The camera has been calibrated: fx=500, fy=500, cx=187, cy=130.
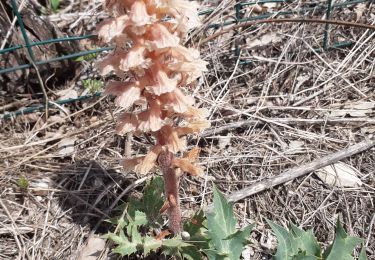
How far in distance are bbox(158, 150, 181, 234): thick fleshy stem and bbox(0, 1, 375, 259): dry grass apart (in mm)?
248

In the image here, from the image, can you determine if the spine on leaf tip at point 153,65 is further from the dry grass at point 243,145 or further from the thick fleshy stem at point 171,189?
the dry grass at point 243,145

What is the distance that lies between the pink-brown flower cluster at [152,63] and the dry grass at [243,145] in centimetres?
66

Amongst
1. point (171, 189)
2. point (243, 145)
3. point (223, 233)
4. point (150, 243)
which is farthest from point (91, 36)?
point (223, 233)

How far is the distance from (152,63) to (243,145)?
1089 millimetres

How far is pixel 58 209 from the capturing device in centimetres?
242

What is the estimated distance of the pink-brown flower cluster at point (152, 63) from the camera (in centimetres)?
162

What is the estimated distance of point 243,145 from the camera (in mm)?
2658

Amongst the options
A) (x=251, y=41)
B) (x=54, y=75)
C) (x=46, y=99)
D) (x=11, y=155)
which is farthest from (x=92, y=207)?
(x=251, y=41)

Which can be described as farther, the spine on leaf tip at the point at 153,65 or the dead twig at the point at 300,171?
the dead twig at the point at 300,171

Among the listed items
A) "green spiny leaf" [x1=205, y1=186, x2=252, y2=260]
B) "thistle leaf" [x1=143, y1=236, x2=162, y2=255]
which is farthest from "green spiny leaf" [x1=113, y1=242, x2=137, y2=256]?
"green spiny leaf" [x1=205, y1=186, x2=252, y2=260]

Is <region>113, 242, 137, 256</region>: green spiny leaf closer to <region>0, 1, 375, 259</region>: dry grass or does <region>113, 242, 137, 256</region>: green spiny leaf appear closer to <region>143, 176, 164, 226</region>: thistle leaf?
<region>143, 176, 164, 226</region>: thistle leaf

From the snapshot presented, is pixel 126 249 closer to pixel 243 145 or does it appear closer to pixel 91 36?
pixel 243 145

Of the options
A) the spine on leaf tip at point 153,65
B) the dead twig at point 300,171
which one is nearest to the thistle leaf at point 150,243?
the spine on leaf tip at point 153,65

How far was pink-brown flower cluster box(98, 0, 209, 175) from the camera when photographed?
1618 millimetres
